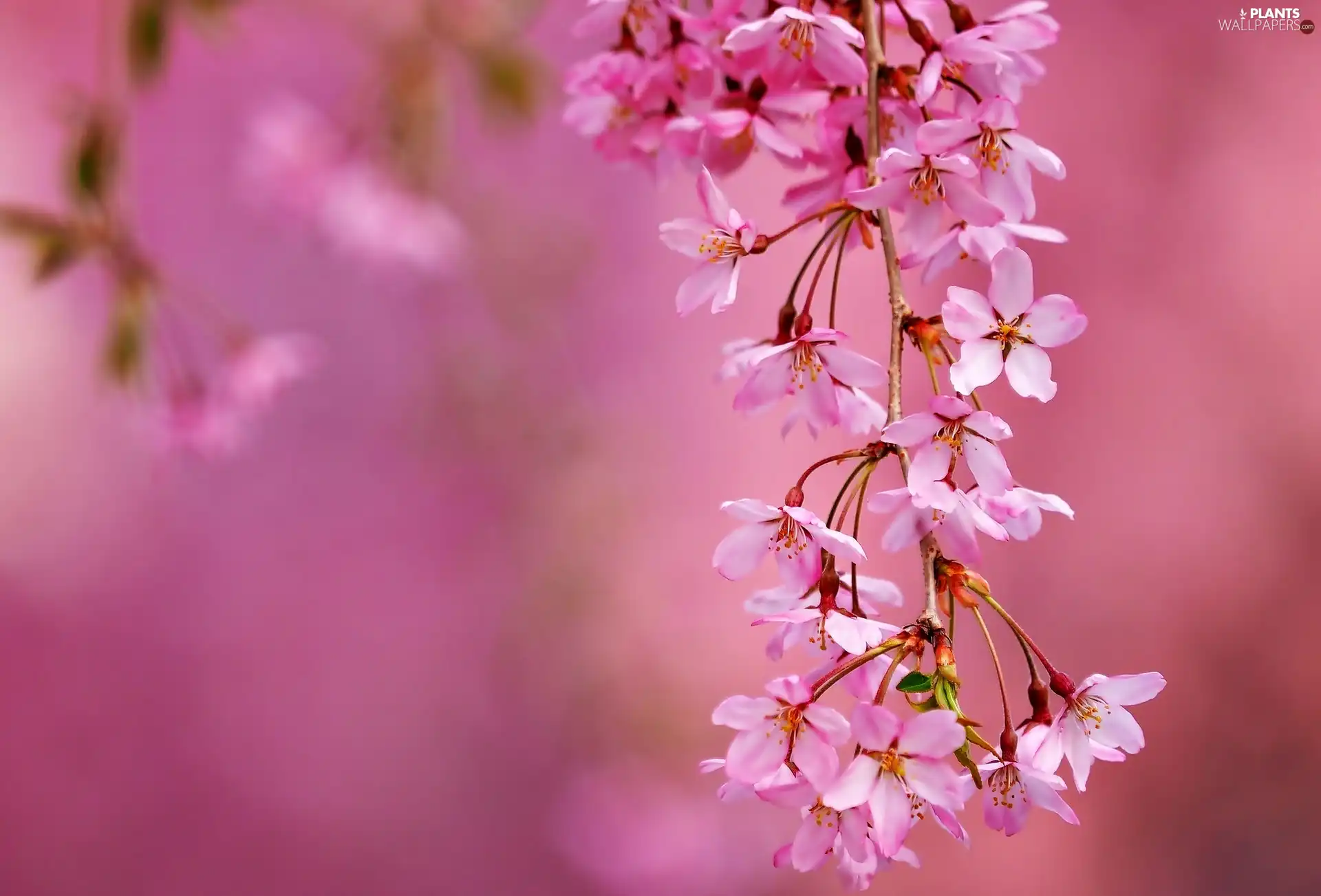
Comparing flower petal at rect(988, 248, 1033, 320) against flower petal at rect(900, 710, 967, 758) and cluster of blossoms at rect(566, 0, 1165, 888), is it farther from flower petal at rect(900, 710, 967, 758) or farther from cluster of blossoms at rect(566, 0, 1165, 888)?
flower petal at rect(900, 710, 967, 758)

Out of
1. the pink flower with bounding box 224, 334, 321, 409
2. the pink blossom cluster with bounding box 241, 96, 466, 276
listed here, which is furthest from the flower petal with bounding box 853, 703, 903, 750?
the pink blossom cluster with bounding box 241, 96, 466, 276

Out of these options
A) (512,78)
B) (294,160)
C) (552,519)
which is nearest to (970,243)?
(512,78)

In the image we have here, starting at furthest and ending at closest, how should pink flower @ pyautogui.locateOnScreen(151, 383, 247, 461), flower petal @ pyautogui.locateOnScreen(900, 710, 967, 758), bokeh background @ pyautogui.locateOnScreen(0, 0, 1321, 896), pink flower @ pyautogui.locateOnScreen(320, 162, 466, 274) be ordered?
bokeh background @ pyautogui.locateOnScreen(0, 0, 1321, 896) < pink flower @ pyautogui.locateOnScreen(320, 162, 466, 274) < pink flower @ pyautogui.locateOnScreen(151, 383, 247, 461) < flower petal @ pyautogui.locateOnScreen(900, 710, 967, 758)

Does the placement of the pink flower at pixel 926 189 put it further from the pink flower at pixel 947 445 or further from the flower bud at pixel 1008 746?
the flower bud at pixel 1008 746

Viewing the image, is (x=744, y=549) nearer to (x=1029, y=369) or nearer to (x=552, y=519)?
(x=1029, y=369)

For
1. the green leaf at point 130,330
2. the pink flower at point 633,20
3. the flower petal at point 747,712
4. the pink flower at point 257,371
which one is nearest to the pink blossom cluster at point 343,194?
the pink flower at point 257,371
